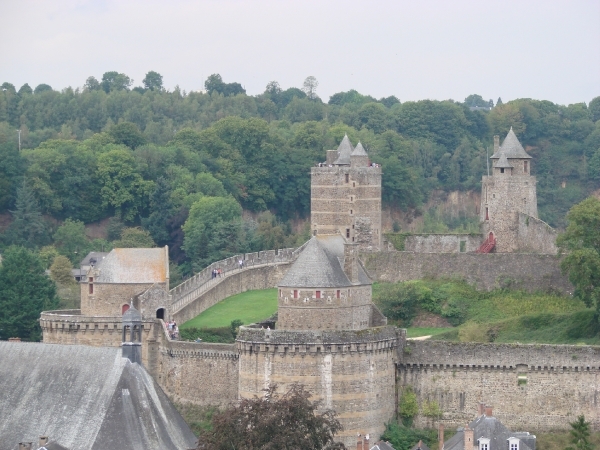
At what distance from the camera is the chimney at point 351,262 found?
76875mm

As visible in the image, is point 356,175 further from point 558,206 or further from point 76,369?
point 558,206

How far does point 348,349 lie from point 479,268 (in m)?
14.9

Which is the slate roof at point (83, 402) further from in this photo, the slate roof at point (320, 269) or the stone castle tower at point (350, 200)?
the stone castle tower at point (350, 200)

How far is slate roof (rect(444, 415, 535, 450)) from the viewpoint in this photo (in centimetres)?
7350

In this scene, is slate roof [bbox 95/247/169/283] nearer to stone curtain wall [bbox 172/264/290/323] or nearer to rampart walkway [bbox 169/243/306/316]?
rampart walkway [bbox 169/243/306/316]

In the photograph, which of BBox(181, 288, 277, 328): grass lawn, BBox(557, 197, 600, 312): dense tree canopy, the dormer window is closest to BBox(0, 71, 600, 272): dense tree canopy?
BBox(181, 288, 277, 328): grass lawn

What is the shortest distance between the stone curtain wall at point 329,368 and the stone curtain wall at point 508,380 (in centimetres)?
225

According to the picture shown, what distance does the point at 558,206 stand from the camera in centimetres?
14325

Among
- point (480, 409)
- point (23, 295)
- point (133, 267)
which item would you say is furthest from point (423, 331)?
point (23, 295)

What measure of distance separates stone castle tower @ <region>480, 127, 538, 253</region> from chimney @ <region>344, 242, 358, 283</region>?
17184mm

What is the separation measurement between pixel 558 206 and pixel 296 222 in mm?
24091

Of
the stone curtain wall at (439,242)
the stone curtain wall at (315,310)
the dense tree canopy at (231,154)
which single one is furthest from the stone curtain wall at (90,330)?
the dense tree canopy at (231,154)

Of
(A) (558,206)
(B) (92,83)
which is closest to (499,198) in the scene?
(A) (558,206)

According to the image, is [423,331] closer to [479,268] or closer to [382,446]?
[479,268]
